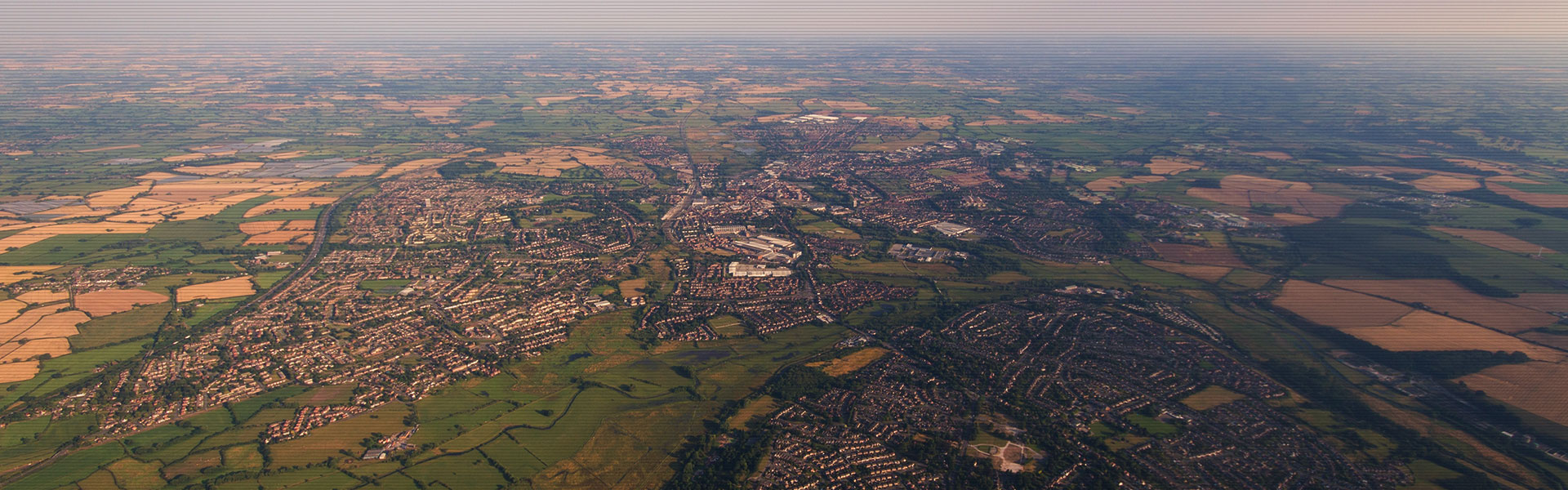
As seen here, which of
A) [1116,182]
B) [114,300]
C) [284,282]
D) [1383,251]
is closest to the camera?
[114,300]

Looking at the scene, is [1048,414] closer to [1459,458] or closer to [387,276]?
[1459,458]

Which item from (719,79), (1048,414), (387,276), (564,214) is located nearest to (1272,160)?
(1048,414)

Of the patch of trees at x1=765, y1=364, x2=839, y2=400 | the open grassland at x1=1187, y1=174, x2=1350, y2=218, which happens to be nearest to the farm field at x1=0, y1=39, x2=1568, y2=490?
the patch of trees at x1=765, y1=364, x2=839, y2=400

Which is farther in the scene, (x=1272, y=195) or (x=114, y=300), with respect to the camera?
(x=1272, y=195)

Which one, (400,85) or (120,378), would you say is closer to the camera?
(120,378)

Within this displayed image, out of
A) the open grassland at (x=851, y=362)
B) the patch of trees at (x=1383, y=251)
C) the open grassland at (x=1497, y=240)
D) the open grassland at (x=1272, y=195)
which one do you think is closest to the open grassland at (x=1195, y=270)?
the patch of trees at (x=1383, y=251)

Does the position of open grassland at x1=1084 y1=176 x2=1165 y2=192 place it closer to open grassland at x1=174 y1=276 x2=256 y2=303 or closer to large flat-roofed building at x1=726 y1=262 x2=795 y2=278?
large flat-roofed building at x1=726 y1=262 x2=795 y2=278

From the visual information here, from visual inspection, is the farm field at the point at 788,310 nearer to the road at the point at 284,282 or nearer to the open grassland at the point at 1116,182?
the road at the point at 284,282

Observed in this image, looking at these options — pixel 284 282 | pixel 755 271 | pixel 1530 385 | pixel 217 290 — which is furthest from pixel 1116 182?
pixel 217 290

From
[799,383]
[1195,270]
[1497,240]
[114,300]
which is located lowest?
[799,383]

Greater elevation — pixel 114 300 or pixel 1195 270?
pixel 1195 270

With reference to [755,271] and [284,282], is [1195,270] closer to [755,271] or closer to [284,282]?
[755,271]
